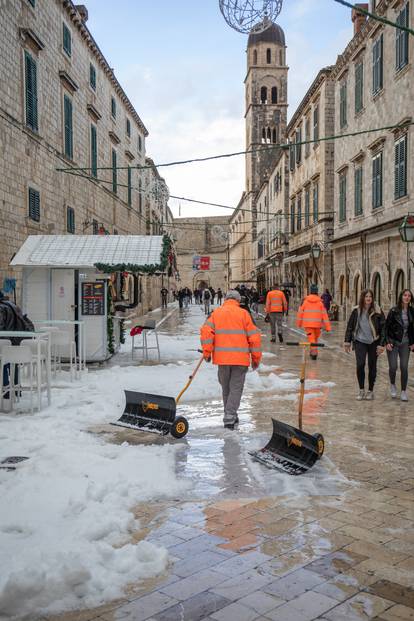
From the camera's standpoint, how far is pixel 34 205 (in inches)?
672

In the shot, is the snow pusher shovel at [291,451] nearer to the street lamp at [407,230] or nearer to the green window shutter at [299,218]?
the street lamp at [407,230]

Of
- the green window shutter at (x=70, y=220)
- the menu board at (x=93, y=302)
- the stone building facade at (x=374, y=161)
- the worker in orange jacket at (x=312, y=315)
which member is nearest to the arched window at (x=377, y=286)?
the stone building facade at (x=374, y=161)

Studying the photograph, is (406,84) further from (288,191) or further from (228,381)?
(288,191)

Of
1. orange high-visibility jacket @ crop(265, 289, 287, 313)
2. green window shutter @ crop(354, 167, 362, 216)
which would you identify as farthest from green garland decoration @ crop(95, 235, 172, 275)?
green window shutter @ crop(354, 167, 362, 216)

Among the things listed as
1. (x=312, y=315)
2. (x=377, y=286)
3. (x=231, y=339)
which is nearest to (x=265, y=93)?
(x=377, y=286)

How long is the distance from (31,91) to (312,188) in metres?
18.0

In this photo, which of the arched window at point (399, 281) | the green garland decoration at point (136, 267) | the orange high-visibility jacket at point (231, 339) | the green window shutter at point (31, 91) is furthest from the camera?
the arched window at point (399, 281)

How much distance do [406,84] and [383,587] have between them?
17.5 meters

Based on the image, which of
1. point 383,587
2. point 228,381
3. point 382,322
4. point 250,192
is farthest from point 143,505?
point 250,192

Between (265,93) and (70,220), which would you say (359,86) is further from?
(265,93)

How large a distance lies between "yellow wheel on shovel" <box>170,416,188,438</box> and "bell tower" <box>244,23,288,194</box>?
197ft

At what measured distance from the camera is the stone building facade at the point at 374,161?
18172mm

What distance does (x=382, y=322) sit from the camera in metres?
9.23

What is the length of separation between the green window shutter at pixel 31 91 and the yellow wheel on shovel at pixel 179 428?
486 inches
